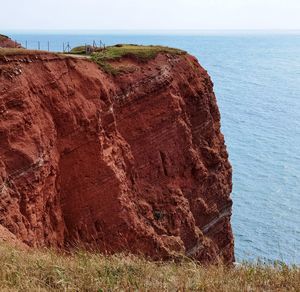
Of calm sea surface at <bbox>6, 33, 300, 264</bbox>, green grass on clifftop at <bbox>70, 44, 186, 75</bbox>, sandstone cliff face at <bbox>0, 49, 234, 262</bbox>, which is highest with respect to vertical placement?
green grass on clifftop at <bbox>70, 44, 186, 75</bbox>

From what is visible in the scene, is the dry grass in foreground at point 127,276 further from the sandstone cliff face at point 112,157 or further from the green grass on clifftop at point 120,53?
the green grass on clifftop at point 120,53

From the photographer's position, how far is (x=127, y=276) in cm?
938

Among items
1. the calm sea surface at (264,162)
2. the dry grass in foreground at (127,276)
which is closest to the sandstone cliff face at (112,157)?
the calm sea surface at (264,162)

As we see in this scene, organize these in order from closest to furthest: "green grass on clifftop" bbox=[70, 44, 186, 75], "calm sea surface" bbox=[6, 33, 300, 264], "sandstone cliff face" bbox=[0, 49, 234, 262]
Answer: "sandstone cliff face" bbox=[0, 49, 234, 262] < "green grass on clifftop" bbox=[70, 44, 186, 75] < "calm sea surface" bbox=[6, 33, 300, 264]

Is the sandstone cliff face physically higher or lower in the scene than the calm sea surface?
higher

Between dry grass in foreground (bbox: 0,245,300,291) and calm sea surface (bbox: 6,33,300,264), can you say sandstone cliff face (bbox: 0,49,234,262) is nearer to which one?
calm sea surface (bbox: 6,33,300,264)

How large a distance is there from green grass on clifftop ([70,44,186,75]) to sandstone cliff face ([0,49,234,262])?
0.45 m

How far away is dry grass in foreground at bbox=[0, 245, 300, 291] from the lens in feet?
29.3

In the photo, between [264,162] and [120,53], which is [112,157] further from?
[264,162]

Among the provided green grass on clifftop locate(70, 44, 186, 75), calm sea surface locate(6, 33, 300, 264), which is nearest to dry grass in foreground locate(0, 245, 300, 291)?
calm sea surface locate(6, 33, 300, 264)

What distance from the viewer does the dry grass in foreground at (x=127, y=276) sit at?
352 inches

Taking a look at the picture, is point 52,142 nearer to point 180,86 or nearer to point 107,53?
point 107,53

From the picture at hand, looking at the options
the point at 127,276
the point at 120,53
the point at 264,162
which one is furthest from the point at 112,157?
the point at 264,162

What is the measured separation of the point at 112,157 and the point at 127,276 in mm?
16643
